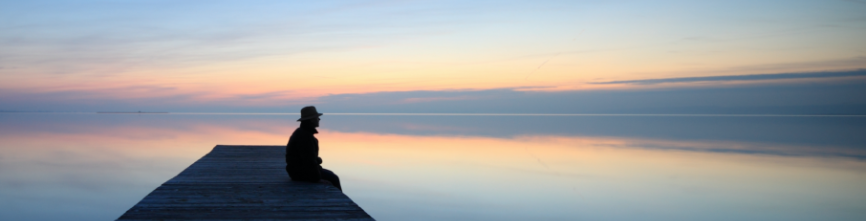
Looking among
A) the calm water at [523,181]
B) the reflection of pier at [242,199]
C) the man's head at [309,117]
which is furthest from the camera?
the calm water at [523,181]

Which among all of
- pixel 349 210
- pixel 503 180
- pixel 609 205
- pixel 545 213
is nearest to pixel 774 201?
pixel 609 205

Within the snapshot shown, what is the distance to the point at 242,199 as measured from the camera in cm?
685

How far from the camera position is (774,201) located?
10.9 m

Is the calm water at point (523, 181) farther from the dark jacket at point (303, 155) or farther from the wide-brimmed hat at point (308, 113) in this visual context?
the wide-brimmed hat at point (308, 113)

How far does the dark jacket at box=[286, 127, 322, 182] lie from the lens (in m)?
7.55

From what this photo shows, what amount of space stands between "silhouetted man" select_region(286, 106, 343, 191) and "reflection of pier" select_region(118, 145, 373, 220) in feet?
0.56

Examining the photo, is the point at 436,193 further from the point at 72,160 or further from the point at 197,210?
the point at 72,160

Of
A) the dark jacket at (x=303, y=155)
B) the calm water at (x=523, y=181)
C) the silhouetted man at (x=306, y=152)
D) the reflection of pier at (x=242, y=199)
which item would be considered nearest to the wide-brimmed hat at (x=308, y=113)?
the silhouetted man at (x=306, y=152)

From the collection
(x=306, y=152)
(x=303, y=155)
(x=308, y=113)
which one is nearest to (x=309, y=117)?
(x=308, y=113)

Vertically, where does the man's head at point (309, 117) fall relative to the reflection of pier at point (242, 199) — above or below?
above

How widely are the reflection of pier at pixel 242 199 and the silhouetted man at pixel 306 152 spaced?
0.17m

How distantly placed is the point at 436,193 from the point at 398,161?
606cm

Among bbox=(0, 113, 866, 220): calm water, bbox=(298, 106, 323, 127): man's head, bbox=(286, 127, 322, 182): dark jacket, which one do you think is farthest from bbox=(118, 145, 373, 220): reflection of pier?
bbox=(0, 113, 866, 220): calm water

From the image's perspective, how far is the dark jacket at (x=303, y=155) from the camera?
7.55 metres
